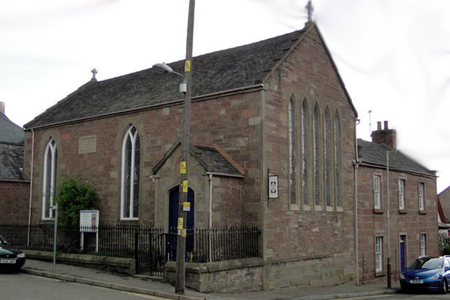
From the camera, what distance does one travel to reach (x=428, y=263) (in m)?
22.2

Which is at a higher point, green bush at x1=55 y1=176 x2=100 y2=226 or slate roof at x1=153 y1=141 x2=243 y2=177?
slate roof at x1=153 y1=141 x2=243 y2=177

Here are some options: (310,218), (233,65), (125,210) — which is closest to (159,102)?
(233,65)

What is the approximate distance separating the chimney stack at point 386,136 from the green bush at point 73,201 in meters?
19.6

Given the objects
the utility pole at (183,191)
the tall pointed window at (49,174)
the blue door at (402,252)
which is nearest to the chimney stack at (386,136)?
the blue door at (402,252)

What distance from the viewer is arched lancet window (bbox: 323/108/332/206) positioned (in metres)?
22.4

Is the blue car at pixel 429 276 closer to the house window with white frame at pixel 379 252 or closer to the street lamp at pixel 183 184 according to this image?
the house window with white frame at pixel 379 252

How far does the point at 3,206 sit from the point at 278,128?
1538cm

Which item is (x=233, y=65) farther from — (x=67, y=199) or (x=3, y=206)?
(x=3, y=206)

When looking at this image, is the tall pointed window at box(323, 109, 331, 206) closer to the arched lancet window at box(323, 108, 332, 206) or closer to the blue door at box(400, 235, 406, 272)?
the arched lancet window at box(323, 108, 332, 206)

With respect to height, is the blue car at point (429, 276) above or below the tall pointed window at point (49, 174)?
below

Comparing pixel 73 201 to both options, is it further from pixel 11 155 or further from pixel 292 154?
pixel 292 154

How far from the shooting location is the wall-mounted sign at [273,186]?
18.2m

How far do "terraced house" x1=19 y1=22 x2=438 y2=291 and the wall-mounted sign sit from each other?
0.06 m

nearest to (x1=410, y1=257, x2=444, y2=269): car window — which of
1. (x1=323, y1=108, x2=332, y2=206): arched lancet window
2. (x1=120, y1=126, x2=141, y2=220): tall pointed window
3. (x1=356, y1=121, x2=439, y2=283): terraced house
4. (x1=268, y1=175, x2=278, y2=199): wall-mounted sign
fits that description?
(x1=356, y1=121, x2=439, y2=283): terraced house
